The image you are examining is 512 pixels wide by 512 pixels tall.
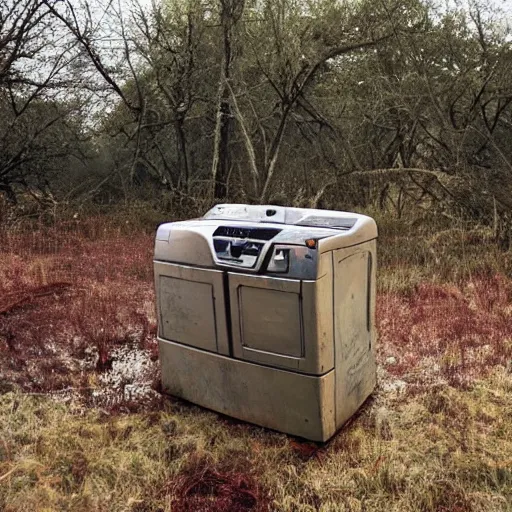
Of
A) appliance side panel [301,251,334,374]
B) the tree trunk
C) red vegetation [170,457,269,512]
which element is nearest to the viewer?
red vegetation [170,457,269,512]

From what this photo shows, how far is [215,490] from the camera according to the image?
1649 mm

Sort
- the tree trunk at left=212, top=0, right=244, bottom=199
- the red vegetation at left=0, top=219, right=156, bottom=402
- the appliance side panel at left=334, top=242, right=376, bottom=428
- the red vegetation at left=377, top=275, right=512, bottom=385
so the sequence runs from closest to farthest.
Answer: the appliance side panel at left=334, top=242, right=376, bottom=428 < the red vegetation at left=377, top=275, right=512, bottom=385 < the red vegetation at left=0, top=219, right=156, bottom=402 < the tree trunk at left=212, top=0, right=244, bottom=199

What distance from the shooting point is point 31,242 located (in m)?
5.56

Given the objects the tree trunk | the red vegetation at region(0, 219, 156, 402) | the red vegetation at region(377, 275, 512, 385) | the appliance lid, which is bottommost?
the red vegetation at region(377, 275, 512, 385)

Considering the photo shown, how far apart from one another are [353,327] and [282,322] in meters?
0.36

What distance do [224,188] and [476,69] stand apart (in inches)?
144

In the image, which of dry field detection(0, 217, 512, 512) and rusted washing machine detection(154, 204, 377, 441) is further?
rusted washing machine detection(154, 204, 377, 441)

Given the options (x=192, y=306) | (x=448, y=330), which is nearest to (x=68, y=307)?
(x=192, y=306)

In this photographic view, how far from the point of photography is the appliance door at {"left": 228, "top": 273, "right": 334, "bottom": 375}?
1.74 metres

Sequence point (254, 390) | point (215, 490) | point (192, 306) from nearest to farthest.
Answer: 1. point (215, 490)
2. point (254, 390)
3. point (192, 306)

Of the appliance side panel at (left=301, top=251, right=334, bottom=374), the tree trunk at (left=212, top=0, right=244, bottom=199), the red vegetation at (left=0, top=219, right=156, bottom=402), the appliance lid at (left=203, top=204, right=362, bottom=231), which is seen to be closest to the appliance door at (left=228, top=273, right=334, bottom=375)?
the appliance side panel at (left=301, top=251, right=334, bottom=374)

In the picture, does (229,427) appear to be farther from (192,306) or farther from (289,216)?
(289,216)

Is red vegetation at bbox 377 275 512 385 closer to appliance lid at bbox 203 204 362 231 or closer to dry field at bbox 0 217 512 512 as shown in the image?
dry field at bbox 0 217 512 512

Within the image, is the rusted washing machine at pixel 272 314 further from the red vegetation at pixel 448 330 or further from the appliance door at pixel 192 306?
the red vegetation at pixel 448 330
